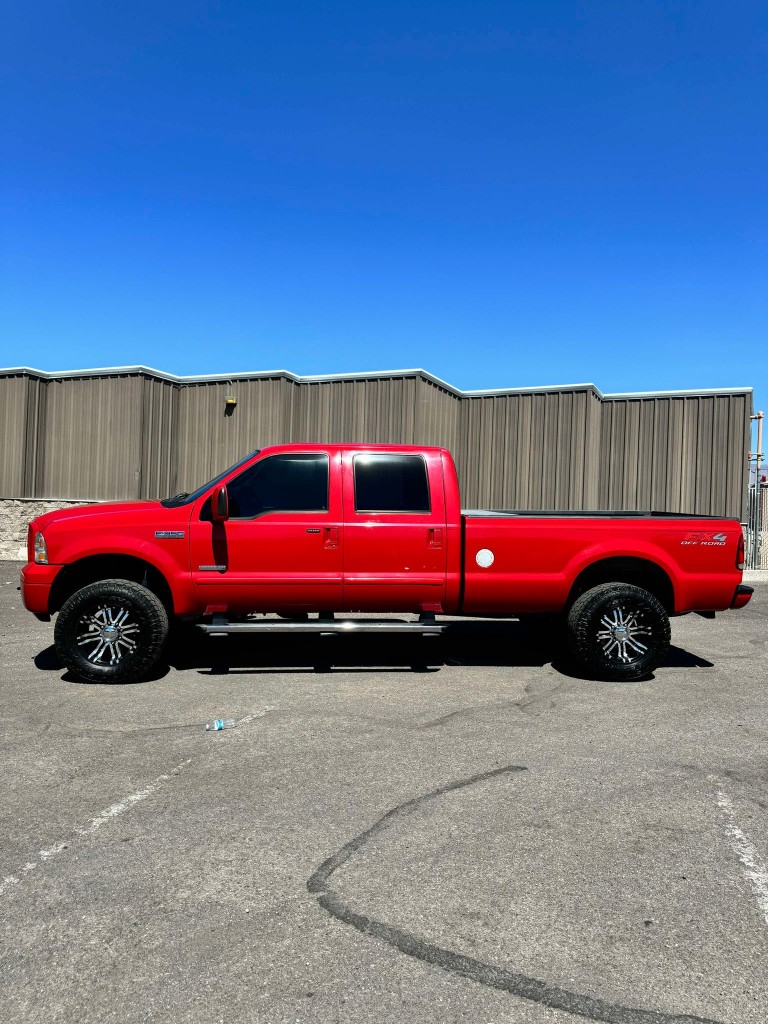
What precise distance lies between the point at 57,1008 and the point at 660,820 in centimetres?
283

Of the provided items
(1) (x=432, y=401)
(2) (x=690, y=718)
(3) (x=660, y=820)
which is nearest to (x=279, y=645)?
(2) (x=690, y=718)

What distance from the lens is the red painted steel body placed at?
688cm

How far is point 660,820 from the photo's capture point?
3.77 m

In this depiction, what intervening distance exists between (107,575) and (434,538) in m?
3.14

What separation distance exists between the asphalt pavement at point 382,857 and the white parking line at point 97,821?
0.04 ft

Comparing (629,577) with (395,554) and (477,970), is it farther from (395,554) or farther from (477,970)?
(477,970)

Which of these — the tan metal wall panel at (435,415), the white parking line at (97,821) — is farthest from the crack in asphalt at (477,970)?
the tan metal wall panel at (435,415)

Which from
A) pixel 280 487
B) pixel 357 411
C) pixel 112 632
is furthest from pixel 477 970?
pixel 357 411

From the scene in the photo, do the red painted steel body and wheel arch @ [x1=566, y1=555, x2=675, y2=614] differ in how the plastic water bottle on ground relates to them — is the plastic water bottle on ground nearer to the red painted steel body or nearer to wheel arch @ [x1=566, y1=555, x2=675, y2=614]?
the red painted steel body

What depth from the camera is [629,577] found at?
7.40 m

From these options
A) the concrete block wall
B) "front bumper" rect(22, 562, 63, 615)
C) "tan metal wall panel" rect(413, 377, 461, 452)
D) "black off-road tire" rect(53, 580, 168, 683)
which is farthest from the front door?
the concrete block wall

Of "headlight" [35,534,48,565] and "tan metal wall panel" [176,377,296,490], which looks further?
"tan metal wall panel" [176,377,296,490]

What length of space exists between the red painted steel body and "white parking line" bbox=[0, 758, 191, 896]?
2533 mm

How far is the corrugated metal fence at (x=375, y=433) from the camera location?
20.6m
